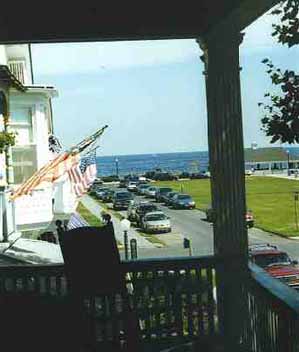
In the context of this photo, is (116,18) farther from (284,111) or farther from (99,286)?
(99,286)

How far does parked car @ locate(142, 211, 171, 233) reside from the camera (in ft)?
97.5

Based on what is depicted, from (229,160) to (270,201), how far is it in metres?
42.7

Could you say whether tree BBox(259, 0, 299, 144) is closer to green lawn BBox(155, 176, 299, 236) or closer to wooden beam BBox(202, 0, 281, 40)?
wooden beam BBox(202, 0, 281, 40)

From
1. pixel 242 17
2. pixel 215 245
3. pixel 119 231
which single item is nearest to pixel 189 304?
pixel 215 245

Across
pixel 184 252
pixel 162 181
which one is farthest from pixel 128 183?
pixel 184 252

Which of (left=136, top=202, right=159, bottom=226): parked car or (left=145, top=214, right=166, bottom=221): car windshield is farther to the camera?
(left=136, top=202, right=159, bottom=226): parked car

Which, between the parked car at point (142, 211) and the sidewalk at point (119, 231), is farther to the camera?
the parked car at point (142, 211)

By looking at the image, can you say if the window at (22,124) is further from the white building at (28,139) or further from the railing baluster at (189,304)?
the railing baluster at (189,304)

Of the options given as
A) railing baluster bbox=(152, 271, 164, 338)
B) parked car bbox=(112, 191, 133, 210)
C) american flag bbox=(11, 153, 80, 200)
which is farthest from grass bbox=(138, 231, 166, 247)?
railing baluster bbox=(152, 271, 164, 338)

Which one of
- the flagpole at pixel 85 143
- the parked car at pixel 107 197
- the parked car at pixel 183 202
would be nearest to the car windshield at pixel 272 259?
the flagpole at pixel 85 143

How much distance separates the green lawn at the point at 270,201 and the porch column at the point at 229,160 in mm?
22516

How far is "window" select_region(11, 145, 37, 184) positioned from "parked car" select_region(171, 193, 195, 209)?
2655 cm

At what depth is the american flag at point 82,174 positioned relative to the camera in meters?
13.2

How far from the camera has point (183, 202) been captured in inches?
1559
